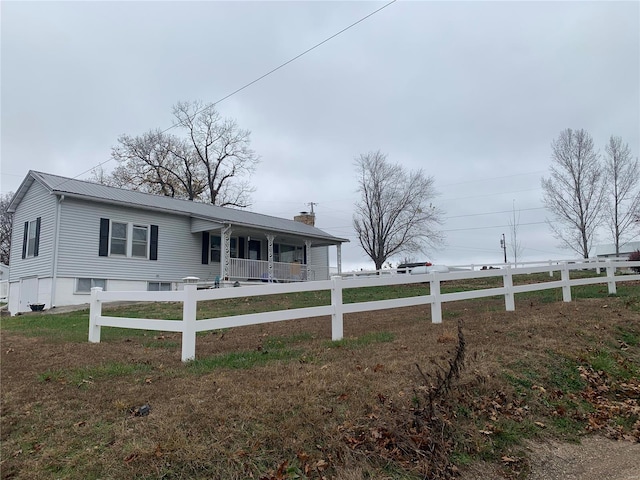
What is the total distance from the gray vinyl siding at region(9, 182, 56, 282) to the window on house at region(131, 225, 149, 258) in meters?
3.03

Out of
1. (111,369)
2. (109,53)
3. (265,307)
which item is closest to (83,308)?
(265,307)

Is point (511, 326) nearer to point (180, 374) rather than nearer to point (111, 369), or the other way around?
point (180, 374)

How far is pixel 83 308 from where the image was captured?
1499 cm

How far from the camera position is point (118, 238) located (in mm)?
17703

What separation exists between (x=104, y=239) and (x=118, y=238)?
2.12 ft

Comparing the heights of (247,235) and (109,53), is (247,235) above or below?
below

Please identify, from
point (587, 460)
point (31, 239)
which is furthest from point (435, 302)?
point (31, 239)

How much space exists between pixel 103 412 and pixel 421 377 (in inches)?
124

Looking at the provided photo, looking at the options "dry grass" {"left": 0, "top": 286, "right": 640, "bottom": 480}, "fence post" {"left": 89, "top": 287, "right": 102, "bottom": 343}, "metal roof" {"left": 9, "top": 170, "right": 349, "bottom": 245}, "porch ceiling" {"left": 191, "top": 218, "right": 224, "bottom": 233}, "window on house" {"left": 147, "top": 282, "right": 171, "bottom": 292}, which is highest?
"metal roof" {"left": 9, "top": 170, "right": 349, "bottom": 245}

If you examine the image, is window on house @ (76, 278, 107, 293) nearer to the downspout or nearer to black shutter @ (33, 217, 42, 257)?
the downspout

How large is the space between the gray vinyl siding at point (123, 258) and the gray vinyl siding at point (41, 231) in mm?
569

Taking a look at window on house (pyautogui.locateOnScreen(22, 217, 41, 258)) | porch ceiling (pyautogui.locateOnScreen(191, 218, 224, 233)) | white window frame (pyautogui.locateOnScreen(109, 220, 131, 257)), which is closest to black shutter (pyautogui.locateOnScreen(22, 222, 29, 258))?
window on house (pyautogui.locateOnScreen(22, 217, 41, 258))

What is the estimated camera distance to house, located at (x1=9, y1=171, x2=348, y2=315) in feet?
52.7

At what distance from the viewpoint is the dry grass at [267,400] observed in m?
3.26
